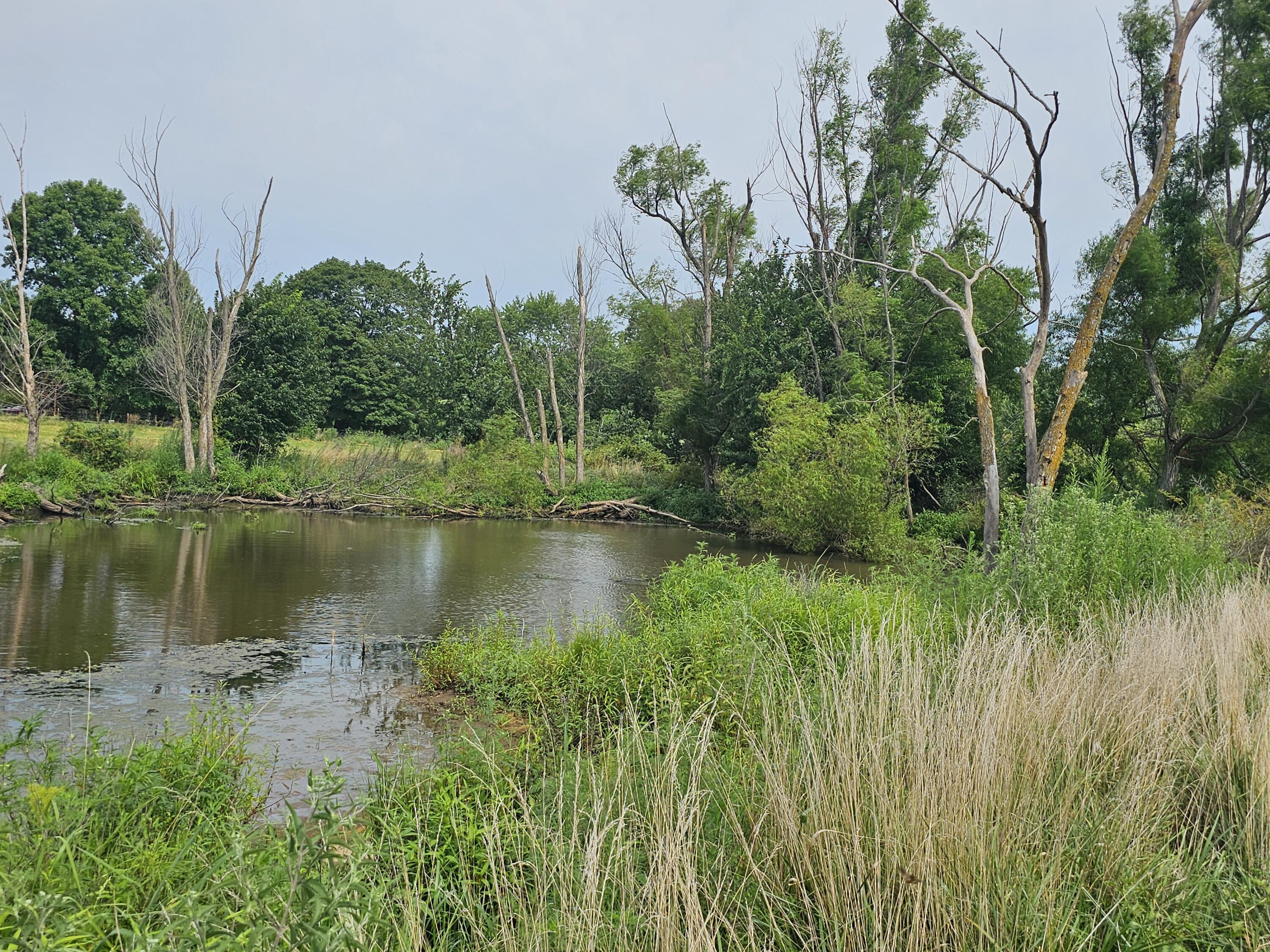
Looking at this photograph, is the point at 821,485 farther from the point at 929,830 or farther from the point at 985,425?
the point at 929,830

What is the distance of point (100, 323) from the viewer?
41906 millimetres

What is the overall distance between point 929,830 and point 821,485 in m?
18.6

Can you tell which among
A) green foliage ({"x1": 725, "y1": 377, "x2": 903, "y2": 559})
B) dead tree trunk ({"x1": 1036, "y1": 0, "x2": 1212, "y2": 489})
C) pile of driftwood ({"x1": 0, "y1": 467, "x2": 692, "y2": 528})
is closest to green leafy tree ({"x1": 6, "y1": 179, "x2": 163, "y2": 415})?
pile of driftwood ({"x1": 0, "y1": 467, "x2": 692, "y2": 528})

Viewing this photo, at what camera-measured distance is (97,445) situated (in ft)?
82.3

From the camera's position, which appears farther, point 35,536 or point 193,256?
point 193,256

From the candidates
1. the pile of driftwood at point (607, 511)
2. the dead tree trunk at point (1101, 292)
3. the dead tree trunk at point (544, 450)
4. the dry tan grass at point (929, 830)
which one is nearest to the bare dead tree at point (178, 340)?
the dead tree trunk at point (544, 450)

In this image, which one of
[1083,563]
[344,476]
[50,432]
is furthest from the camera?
[50,432]

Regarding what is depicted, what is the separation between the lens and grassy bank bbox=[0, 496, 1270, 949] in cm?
227

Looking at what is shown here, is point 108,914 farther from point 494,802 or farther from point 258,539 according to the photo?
point 258,539

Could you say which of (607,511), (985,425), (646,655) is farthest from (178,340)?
(985,425)

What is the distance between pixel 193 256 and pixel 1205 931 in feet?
111

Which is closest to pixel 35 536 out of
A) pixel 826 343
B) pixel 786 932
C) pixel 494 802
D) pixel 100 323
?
pixel 494 802

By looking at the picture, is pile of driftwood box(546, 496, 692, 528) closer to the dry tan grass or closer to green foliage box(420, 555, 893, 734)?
green foliage box(420, 555, 893, 734)

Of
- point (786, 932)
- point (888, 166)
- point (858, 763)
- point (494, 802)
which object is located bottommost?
point (786, 932)
